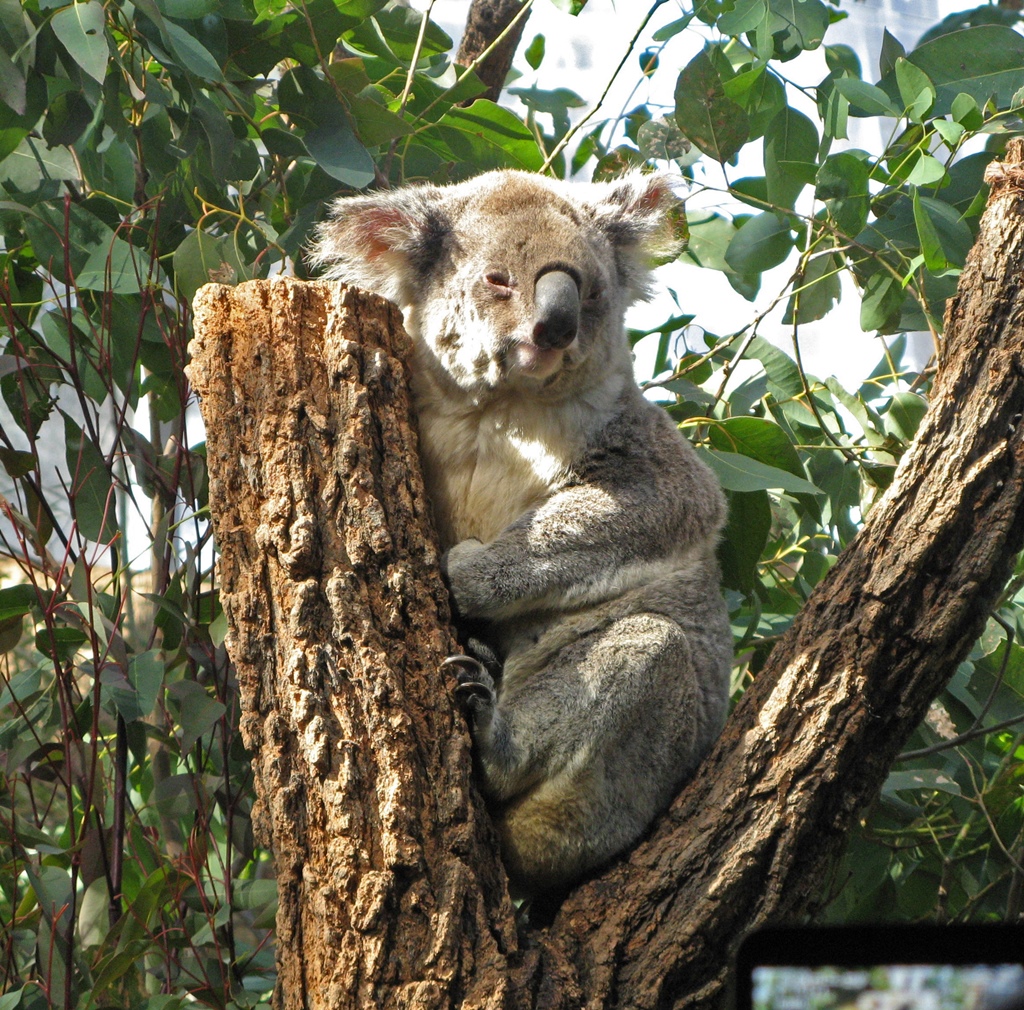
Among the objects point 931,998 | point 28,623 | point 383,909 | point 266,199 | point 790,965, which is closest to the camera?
point 931,998

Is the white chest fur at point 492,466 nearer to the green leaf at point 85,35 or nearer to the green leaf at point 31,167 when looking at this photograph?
the green leaf at point 85,35

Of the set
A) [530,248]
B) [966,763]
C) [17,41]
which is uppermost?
[17,41]

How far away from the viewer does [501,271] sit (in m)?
2.61

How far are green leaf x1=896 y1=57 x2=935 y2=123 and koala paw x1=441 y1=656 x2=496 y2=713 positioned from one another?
6.15 ft

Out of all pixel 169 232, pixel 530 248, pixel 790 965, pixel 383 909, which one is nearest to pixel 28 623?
pixel 169 232

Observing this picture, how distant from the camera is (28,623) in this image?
18.7 ft

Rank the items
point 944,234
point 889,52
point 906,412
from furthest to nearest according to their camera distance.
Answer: point 889,52 < point 906,412 < point 944,234

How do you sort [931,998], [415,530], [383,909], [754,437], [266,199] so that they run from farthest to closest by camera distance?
1. [266,199]
2. [754,437]
3. [415,530]
4. [383,909]
5. [931,998]

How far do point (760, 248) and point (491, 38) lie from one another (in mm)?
1560

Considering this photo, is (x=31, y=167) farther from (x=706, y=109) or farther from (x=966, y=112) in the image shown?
(x=966, y=112)

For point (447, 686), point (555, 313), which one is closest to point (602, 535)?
point (555, 313)

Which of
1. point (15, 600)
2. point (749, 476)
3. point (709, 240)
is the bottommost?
point (749, 476)

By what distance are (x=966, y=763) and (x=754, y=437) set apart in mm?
1191

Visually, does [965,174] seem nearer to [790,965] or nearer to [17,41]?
[17,41]
